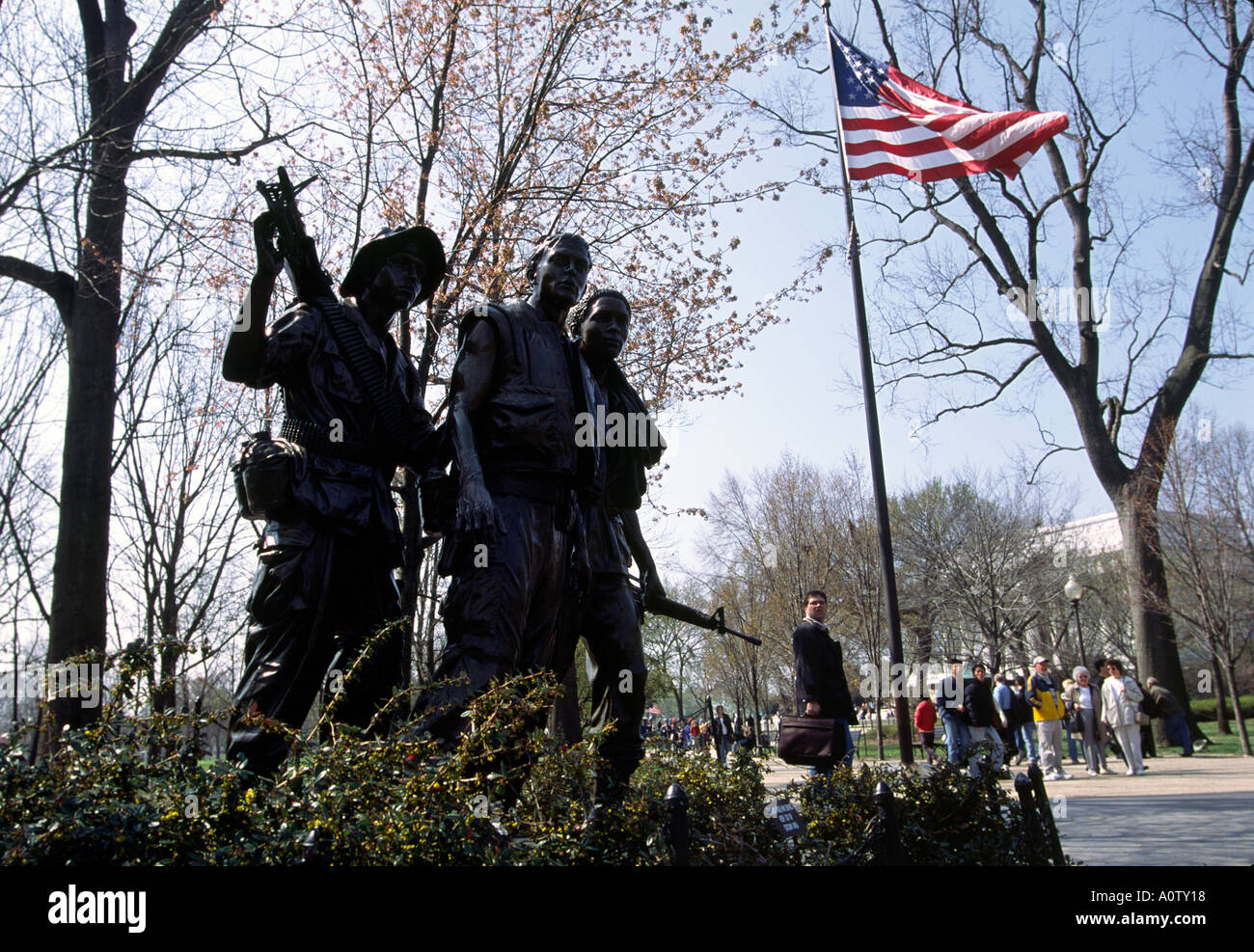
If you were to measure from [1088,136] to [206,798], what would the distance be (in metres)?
23.8

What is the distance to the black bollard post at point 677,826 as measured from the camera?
9.72 ft

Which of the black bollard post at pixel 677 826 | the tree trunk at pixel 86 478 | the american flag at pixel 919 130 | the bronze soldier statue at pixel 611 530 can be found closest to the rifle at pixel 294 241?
the bronze soldier statue at pixel 611 530

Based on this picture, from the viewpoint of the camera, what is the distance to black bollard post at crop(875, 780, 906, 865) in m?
3.58

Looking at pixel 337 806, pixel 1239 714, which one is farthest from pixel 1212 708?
pixel 337 806

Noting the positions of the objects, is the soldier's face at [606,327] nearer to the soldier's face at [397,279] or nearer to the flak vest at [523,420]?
the flak vest at [523,420]

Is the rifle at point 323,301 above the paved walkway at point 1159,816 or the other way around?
above

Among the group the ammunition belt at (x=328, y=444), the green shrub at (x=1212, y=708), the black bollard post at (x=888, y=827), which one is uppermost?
the ammunition belt at (x=328, y=444)

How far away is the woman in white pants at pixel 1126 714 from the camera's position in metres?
13.0

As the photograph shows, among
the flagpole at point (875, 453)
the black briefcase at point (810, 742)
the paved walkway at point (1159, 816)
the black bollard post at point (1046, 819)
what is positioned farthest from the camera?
the flagpole at point (875, 453)

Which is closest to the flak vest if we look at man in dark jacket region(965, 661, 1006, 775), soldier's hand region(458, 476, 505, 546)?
soldier's hand region(458, 476, 505, 546)

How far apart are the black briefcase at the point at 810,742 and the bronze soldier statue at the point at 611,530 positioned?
3.02 meters

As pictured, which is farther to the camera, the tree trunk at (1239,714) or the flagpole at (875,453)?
the tree trunk at (1239,714)

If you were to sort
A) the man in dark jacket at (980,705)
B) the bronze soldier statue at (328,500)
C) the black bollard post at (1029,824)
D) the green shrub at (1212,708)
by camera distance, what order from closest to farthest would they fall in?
the bronze soldier statue at (328,500) < the black bollard post at (1029,824) < the man in dark jacket at (980,705) < the green shrub at (1212,708)
